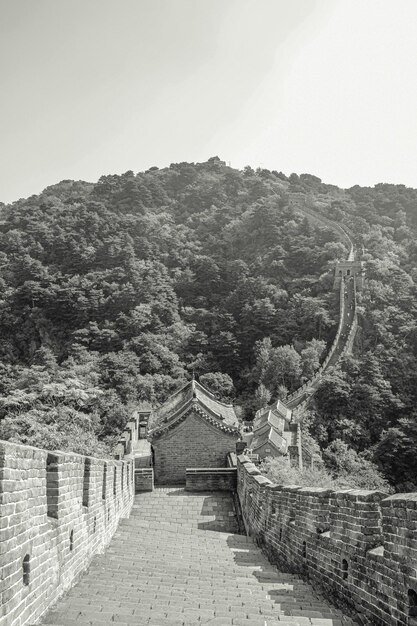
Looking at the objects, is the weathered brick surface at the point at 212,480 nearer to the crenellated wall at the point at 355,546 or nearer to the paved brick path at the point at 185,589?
the paved brick path at the point at 185,589

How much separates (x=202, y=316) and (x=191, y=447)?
49.4 metres

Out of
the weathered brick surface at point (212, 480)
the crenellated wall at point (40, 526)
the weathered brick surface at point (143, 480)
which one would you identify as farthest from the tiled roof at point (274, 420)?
the crenellated wall at point (40, 526)

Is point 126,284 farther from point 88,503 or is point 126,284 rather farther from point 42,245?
point 88,503

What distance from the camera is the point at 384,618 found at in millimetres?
4723

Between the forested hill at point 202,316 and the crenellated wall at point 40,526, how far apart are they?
17718 mm

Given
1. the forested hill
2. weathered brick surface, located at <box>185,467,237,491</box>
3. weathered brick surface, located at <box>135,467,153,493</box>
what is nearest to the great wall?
weathered brick surface, located at <box>185,467,237,491</box>

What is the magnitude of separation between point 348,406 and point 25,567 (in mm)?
52219

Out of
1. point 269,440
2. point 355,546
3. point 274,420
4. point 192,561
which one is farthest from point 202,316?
point 355,546

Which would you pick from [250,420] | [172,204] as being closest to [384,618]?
[250,420]

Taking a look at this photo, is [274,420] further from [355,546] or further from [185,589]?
[355,546]

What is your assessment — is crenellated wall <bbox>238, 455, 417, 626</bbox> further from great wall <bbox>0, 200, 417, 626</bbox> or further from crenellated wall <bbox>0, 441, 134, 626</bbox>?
crenellated wall <bbox>0, 441, 134, 626</bbox>

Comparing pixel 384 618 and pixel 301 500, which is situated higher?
pixel 301 500

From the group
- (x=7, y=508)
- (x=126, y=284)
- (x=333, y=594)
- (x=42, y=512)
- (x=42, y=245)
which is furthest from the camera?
(x=42, y=245)

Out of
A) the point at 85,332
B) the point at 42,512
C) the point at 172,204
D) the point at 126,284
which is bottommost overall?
the point at 42,512
